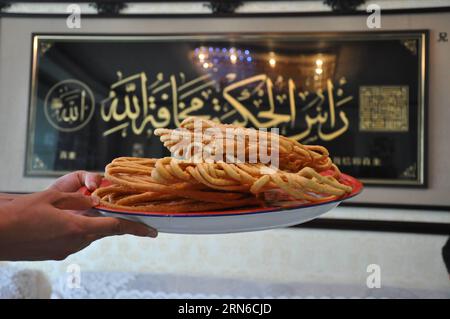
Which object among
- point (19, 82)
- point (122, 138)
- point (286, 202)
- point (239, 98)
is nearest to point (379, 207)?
point (239, 98)

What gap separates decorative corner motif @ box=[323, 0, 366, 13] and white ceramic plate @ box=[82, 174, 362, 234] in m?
0.62

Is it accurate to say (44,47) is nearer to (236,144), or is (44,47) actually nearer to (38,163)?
(38,163)

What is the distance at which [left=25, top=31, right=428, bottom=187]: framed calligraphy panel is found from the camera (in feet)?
2.41

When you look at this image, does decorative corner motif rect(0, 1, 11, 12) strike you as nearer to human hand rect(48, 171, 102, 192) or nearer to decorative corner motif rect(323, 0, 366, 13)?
human hand rect(48, 171, 102, 192)

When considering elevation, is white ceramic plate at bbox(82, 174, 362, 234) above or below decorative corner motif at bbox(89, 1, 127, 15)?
below

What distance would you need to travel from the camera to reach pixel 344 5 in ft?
2.45

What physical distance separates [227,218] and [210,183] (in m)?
0.04

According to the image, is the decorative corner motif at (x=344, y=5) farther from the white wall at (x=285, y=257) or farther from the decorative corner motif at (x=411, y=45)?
the white wall at (x=285, y=257)

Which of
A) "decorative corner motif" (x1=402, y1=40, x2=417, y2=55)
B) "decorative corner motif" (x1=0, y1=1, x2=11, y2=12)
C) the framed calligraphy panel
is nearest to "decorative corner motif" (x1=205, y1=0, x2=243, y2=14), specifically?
the framed calligraphy panel

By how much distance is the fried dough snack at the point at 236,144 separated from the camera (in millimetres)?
284

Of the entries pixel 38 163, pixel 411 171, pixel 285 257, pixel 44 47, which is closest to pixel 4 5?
pixel 44 47

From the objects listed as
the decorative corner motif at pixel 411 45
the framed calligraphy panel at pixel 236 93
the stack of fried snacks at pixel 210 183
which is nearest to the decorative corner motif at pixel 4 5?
the framed calligraphy panel at pixel 236 93

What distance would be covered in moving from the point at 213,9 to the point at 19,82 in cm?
56

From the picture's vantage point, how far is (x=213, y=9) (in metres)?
0.78
